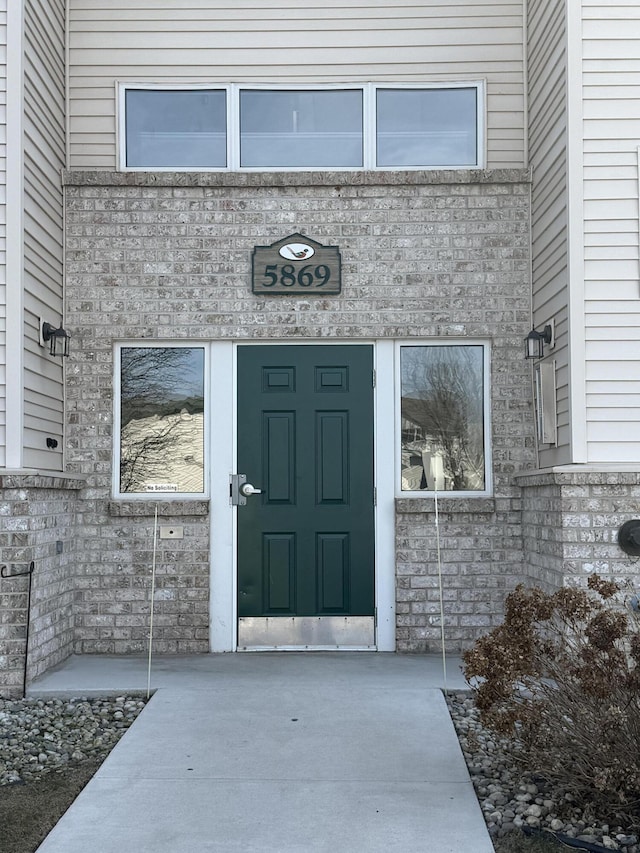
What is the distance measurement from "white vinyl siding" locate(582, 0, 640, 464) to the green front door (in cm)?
173

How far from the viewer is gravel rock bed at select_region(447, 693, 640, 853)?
371cm

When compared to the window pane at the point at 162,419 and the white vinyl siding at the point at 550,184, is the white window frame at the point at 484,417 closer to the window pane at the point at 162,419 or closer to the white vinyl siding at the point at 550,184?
the white vinyl siding at the point at 550,184

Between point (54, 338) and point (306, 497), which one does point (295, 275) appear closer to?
point (306, 497)

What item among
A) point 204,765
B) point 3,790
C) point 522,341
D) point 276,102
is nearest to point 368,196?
point 276,102

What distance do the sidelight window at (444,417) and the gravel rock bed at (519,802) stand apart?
8.10 feet

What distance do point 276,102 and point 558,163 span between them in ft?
7.22

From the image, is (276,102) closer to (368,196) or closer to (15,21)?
(368,196)

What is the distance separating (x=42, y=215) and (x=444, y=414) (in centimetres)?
313

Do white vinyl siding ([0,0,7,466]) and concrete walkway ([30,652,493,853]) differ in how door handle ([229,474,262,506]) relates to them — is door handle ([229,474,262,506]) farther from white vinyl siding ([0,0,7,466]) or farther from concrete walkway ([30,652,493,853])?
white vinyl siding ([0,0,7,466])

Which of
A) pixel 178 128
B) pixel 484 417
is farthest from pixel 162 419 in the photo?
pixel 484 417

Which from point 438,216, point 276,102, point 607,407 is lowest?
point 607,407

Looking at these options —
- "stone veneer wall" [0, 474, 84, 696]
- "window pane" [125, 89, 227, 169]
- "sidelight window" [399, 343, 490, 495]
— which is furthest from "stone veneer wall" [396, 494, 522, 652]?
"window pane" [125, 89, 227, 169]

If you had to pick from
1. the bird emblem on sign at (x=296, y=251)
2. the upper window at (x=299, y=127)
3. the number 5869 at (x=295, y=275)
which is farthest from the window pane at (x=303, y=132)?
the number 5869 at (x=295, y=275)

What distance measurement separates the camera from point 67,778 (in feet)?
14.3
